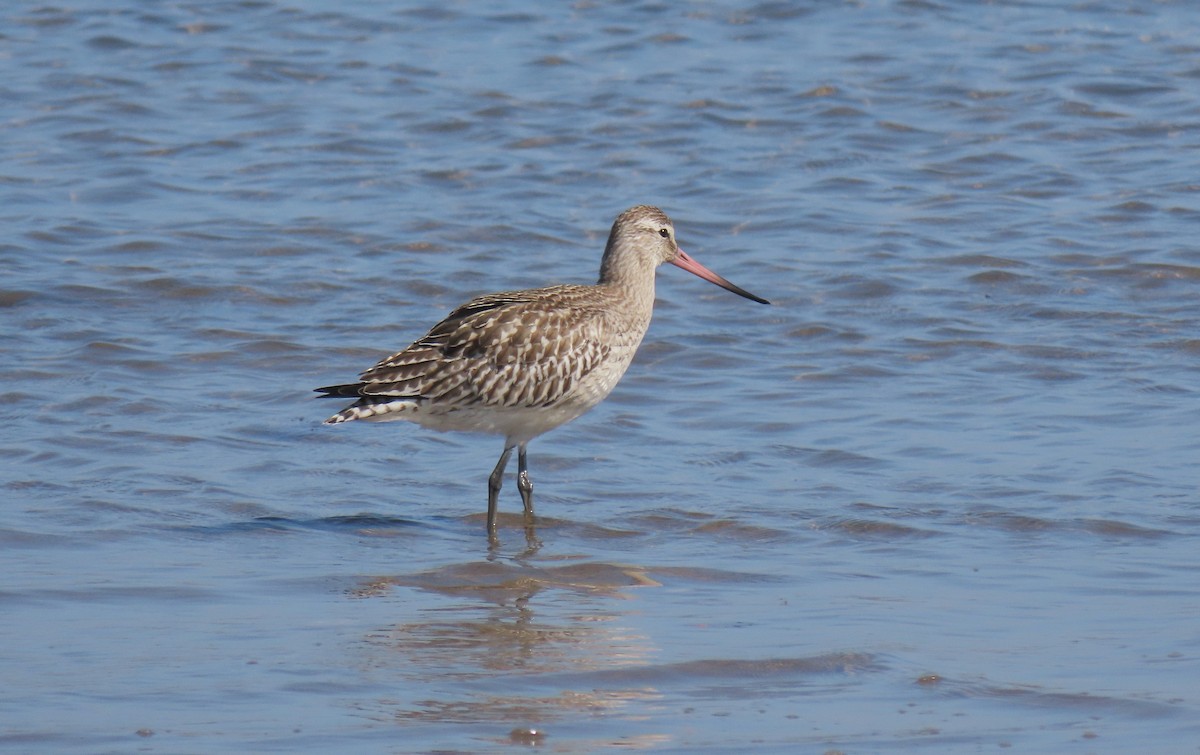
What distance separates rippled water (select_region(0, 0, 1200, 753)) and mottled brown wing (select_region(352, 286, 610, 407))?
0.60 meters

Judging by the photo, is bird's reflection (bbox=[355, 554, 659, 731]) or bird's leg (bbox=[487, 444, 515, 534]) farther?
bird's leg (bbox=[487, 444, 515, 534])

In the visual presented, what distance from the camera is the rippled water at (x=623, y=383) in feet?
21.1

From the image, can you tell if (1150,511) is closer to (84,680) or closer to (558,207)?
(84,680)

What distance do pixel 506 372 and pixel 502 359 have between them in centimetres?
7

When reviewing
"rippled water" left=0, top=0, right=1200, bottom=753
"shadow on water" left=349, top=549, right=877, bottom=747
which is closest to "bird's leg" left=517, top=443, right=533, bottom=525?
"rippled water" left=0, top=0, right=1200, bottom=753

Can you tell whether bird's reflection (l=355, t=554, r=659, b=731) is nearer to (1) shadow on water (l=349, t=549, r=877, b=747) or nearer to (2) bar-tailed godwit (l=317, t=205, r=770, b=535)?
(1) shadow on water (l=349, t=549, r=877, b=747)

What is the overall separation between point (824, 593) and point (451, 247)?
6.78 m

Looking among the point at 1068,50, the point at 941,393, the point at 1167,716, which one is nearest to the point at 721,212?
the point at 941,393

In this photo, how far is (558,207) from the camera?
14.8 meters

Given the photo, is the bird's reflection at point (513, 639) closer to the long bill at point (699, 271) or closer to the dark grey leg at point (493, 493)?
the dark grey leg at point (493, 493)

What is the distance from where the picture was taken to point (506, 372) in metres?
9.12

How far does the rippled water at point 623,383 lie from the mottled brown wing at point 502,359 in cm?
60

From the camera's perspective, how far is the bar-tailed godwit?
9008mm

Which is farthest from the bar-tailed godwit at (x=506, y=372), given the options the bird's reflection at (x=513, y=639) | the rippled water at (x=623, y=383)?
the bird's reflection at (x=513, y=639)
